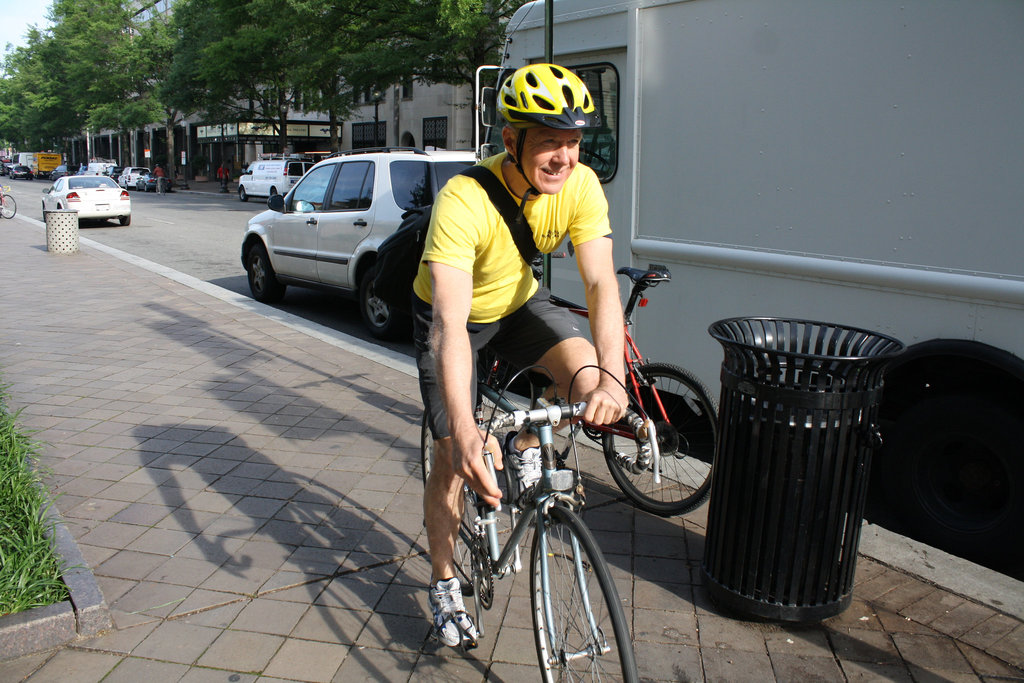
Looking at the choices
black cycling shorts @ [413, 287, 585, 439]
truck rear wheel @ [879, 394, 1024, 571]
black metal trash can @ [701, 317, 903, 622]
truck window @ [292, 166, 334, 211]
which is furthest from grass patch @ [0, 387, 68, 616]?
truck window @ [292, 166, 334, 211]

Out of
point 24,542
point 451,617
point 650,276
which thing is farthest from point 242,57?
point 451,617

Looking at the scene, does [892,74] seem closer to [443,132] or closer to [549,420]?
[549,420]

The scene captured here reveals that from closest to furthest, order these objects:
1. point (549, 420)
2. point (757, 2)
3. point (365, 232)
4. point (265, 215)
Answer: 1. point (549, 420)
2. point (757, 2)
3. point (365, 232)
4. point (265, 215)

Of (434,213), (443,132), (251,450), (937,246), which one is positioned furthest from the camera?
(443,132)

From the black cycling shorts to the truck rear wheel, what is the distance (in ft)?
6.95

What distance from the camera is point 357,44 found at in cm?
2438

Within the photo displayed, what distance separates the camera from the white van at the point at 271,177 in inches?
1470

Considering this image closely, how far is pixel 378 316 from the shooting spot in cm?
887

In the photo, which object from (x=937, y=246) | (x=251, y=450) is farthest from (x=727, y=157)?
(x=251, y=450)

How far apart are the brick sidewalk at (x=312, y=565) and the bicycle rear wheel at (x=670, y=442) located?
14cm

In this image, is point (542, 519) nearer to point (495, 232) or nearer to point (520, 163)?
point (495, 232)

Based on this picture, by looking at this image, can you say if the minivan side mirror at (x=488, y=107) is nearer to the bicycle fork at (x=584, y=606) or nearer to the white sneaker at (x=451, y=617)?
the white sneaker at (x=451, y=617)

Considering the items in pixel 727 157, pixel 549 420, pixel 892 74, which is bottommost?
pixel 549 420

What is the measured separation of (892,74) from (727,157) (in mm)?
1044
